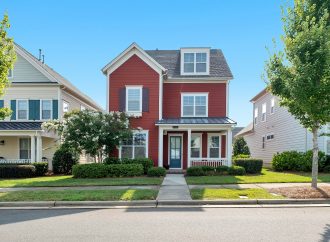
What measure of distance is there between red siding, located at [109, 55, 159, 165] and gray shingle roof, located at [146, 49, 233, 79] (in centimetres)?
187

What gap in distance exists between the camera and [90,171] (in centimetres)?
1900

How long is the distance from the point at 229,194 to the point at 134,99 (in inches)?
491

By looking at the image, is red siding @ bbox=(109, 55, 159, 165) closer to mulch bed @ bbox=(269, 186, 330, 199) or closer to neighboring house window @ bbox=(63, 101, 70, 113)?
neighboring house window @ bbox=(63, 101, 70, 113)

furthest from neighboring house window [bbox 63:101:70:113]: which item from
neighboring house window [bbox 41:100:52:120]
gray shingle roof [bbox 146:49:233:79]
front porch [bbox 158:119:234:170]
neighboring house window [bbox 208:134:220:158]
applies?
neighboring house window [bbox 208:134:220:158]

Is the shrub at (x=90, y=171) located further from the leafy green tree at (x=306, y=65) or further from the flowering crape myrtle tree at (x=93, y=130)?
the leafy green tree at (x=306, y=65)

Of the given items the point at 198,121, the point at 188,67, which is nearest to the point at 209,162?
the point at 198,121

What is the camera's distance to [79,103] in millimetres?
30594

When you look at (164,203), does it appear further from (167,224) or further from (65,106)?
(65,106)

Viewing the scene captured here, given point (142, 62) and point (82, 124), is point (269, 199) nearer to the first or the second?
point (82, 124)

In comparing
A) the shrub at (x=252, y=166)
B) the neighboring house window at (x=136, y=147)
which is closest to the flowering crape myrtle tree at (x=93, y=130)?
the neighboring house window at (x=136, y=147)

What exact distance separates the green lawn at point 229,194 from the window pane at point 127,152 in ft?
35.0

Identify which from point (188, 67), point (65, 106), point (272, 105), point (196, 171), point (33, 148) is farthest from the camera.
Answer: point (272, 105)

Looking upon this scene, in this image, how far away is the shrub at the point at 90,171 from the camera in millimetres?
18984

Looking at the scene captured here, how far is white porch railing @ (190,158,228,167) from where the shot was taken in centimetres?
2188
